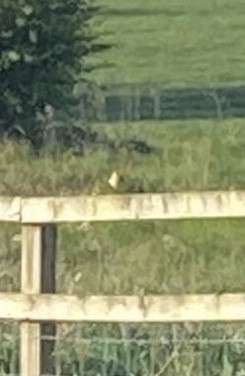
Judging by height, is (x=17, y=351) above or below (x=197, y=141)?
below

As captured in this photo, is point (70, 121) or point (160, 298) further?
point (70, 121)

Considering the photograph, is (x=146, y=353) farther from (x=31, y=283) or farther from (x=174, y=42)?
(x=174, y=42)

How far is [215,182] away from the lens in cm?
1435

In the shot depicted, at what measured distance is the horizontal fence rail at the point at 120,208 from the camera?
5.38 meters

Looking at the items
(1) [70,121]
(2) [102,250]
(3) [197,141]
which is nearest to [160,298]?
(2) [102,250]

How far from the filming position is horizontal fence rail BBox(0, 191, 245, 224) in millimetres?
5375

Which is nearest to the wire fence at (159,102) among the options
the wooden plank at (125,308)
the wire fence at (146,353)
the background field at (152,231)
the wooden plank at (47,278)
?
the background field at (152,231)

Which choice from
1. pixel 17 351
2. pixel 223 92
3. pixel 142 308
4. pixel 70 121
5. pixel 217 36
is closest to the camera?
pixel 142 308

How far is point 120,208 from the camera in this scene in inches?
213

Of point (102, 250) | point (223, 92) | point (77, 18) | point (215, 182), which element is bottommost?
point (102, 250)

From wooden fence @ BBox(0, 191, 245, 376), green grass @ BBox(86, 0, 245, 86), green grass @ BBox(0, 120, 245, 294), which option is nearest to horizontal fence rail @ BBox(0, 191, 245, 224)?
wooden fence @ BBox(0, 191, 245, 376)

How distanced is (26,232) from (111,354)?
95 cm

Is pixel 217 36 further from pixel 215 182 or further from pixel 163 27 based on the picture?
pixel 215 182

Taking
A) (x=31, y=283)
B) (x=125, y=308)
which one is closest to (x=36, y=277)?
(x=31, y=283)
